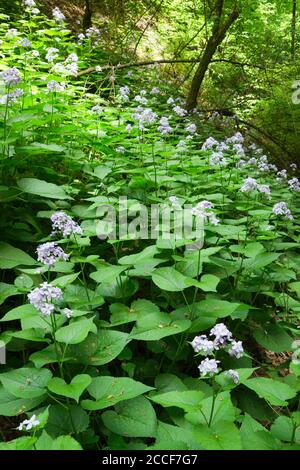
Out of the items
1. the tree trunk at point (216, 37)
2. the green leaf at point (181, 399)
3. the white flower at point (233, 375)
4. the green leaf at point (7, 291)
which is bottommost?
the green leaf at point (181, 399)

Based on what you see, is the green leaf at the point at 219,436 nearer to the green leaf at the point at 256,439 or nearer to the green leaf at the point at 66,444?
the green leaf at the point at 256,439

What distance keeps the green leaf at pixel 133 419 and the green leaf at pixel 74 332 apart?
384 millimetres

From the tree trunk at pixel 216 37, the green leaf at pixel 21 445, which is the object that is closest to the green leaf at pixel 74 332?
the green leaf at pixel 21 445

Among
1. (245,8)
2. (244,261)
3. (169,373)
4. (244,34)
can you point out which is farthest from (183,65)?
(169,373)

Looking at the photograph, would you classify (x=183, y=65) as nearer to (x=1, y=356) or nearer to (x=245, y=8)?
(x=245, y=8)

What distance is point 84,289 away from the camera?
2.76 m

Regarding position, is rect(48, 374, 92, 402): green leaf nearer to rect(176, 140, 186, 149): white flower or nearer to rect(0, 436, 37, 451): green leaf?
rect(0, 436, 37, 451): green leaf

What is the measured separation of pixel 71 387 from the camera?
72.9 inches

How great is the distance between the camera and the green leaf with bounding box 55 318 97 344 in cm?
208

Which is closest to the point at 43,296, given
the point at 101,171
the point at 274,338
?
the point at 274,338

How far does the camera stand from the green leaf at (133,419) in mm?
1933

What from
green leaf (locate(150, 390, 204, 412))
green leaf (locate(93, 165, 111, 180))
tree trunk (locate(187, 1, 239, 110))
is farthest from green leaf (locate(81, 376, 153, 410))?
tree trunk (locate(187, 1, 239, 110))

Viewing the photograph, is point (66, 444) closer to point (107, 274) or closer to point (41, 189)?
point (107, 274)

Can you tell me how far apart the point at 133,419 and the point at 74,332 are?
1.65 ft
